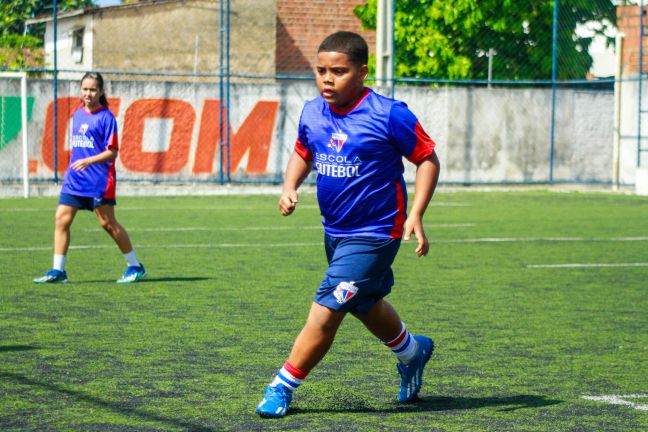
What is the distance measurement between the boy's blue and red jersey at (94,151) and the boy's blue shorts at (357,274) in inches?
211

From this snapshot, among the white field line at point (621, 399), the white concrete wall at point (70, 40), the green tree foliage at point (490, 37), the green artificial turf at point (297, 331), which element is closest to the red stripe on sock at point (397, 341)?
the green artificial turf at point (297, 331)

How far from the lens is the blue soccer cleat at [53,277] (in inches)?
414

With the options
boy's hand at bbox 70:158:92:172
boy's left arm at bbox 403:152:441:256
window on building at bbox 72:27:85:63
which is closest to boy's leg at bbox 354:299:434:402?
boy's left arm at bbox 403:152:441:256

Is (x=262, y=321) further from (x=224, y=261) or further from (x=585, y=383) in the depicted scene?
(x=224, y=261)

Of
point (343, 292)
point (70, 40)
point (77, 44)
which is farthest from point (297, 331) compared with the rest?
point (77, 44)

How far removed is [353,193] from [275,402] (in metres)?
1.03

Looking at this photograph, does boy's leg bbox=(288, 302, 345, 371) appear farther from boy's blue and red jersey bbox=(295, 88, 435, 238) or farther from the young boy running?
boy's blue and red jersey bbox=(295, 88, 435, 238)

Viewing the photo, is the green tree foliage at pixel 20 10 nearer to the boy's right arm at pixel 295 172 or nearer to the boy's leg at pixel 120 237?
the boy's leg at pixel 120 237

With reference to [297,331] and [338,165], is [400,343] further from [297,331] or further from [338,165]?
[297,331]

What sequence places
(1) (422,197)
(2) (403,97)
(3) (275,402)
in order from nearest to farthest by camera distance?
(3) (275,402), (1) (422,197), (2) (403,97)

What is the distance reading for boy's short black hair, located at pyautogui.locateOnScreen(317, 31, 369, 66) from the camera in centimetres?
548

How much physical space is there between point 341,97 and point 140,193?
18965 mm

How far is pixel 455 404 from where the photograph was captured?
5.77 metres

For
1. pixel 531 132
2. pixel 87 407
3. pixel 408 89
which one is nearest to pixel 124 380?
pixel 87 407
